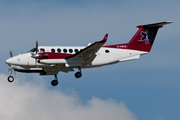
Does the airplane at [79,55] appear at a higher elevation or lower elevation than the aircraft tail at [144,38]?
lower

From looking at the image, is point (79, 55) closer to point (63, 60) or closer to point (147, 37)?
point (63, 60)

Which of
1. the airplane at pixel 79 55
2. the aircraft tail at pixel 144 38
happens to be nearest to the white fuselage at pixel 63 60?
the airplane at pixel 79 55

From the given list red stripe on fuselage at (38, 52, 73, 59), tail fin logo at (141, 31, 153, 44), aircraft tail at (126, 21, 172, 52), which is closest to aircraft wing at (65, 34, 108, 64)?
red stripe on fuselage at (38, 52, 73, 59)

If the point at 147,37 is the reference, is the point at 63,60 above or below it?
below

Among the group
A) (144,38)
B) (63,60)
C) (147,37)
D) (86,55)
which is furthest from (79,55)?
(147,37)

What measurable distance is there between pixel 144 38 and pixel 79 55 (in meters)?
7.32

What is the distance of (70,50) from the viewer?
32.5 meters

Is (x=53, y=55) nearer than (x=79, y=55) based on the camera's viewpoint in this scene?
Yes

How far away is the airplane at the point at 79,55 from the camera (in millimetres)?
31000

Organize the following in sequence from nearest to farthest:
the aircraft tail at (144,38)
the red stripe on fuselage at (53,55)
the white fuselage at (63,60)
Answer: the red stripe on fuselage at (53,55)
the white fuselage at (63,60)
the aircraft tail at (144,38)

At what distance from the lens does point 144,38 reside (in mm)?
35688

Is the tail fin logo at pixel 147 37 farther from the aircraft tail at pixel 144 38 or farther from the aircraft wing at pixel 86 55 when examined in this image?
the aircraft wing at pixel 86 55

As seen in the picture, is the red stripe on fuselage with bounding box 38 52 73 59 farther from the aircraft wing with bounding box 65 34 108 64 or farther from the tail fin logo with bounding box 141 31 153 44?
the tail fin logo with bounding box 141 31 153 44

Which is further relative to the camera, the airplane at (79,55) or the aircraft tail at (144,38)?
the aircraft tail at (144,38)
